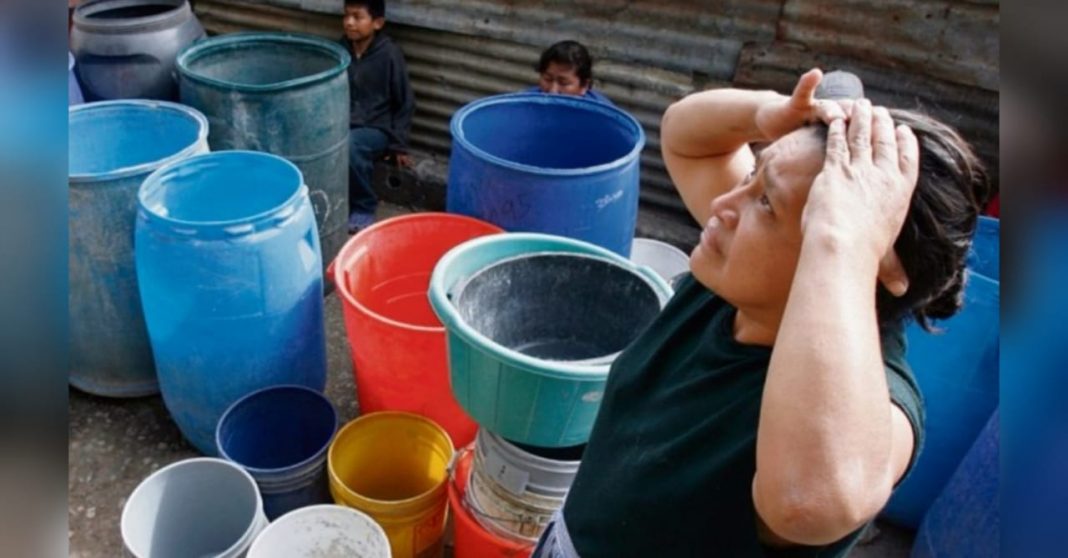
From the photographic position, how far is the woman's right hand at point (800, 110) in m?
1.16

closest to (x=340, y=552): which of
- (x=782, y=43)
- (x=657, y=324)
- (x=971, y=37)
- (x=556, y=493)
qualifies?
(x=556, y=493)

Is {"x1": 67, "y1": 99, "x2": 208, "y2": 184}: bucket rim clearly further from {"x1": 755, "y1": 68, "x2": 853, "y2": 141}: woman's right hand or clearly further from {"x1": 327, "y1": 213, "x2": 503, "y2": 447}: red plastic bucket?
{"x1": 755, "y1": 68, "x2": 853, "y2": 141}: woman's right hand

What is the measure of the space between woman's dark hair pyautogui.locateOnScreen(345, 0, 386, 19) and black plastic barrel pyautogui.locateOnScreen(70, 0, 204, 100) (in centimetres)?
90

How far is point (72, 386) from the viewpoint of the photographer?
133 inches

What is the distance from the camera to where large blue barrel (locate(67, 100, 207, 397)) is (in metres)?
2.90

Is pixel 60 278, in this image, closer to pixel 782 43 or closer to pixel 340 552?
pixel 340 552

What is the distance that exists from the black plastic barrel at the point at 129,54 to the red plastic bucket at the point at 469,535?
8.24 ft

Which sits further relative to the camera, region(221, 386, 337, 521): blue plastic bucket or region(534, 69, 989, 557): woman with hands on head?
region(221, 386, 337, 521): blue plastic bucket

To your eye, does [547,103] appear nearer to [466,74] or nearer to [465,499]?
[466,74]

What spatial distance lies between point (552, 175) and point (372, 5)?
7.14 ft

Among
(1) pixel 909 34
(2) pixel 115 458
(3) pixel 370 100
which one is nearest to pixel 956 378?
(1) pixel 909 34

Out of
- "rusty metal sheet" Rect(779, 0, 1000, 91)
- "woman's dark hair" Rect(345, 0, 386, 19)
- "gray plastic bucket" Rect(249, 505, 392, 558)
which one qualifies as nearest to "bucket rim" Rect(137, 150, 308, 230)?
"gray plastic bucket" Rect(249, 505, 392, 558)

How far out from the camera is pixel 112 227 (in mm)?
2939

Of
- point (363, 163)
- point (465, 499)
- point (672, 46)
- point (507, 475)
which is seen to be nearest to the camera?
point (507, 475)
